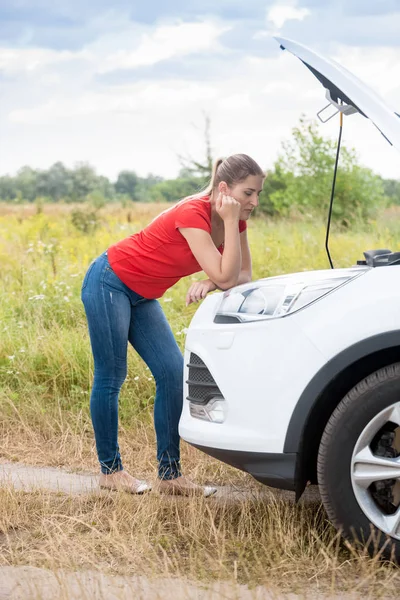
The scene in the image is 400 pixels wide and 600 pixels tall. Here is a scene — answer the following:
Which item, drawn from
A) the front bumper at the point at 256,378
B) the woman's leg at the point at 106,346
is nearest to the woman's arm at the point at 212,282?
the woman's leg at the point at 106,346

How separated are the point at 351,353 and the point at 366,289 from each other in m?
0.24

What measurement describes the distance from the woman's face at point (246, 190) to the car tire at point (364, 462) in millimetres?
1109

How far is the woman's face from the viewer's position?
377 centimetres

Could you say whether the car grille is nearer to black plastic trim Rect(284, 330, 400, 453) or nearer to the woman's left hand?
black plastic trim Rect(284, 330, 400, 453)

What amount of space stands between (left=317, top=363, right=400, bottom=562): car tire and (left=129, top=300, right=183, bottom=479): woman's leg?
50.0 inches

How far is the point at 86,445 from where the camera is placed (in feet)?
17.4

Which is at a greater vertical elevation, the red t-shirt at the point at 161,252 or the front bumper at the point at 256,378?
the red t-shirt at the point at 161,252

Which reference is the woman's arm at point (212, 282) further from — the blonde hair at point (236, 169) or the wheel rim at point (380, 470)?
the wheel rim at point (380, 470)

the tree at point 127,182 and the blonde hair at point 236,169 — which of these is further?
the tree at point 127,182

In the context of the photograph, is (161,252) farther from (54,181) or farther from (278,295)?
(54,181)

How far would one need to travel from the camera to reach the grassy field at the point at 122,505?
3201 mm

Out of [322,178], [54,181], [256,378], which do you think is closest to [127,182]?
[54,181]

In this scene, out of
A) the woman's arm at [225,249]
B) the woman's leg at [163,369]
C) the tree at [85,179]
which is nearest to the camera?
the woman's arm at [225,249]

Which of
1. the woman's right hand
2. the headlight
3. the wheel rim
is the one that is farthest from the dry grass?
the woman's right hand
